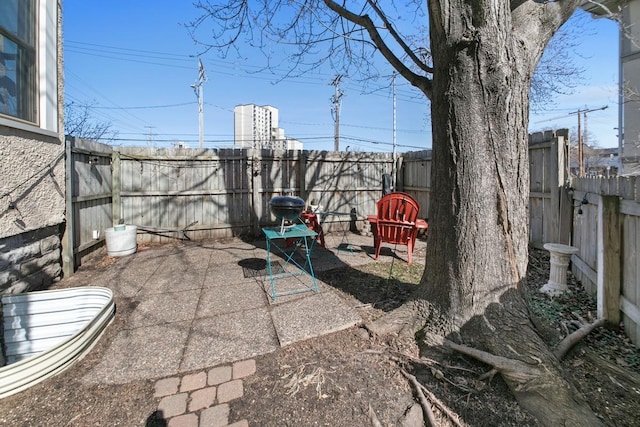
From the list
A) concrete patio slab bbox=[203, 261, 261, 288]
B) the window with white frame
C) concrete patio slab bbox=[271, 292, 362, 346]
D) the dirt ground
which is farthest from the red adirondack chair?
the window with white frame

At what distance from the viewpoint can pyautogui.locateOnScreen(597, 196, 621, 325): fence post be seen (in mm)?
2432

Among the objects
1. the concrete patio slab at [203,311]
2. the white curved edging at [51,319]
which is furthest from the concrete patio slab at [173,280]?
the white curved edging at [51,319]

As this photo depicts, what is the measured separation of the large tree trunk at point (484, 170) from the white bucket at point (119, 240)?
15.9ft

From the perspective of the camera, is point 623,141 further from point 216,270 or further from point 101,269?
point 101,269

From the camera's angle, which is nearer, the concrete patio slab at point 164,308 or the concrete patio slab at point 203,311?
the concrete patio slab at point 203,311

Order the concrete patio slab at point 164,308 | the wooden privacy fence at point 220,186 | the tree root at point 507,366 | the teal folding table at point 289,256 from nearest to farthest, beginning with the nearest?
the tree root at point 507,366 → the concrete patio slab at point 164,308 → the teal folding table at point 289,256 → the wooden privacy fence at point 220,186

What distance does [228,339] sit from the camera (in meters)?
2.35

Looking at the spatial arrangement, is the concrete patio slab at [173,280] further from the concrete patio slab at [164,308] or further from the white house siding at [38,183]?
the white house siding at [38,183]

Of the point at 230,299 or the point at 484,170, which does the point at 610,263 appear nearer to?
the point at 484,170

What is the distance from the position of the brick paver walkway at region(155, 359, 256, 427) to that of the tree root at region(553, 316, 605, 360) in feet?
7.09

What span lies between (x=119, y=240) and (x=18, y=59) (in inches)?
104

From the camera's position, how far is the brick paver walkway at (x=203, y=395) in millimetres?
1572

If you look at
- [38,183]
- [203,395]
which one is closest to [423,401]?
[203,395]

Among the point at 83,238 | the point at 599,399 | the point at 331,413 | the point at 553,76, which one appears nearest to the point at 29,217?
the point at 83,238
